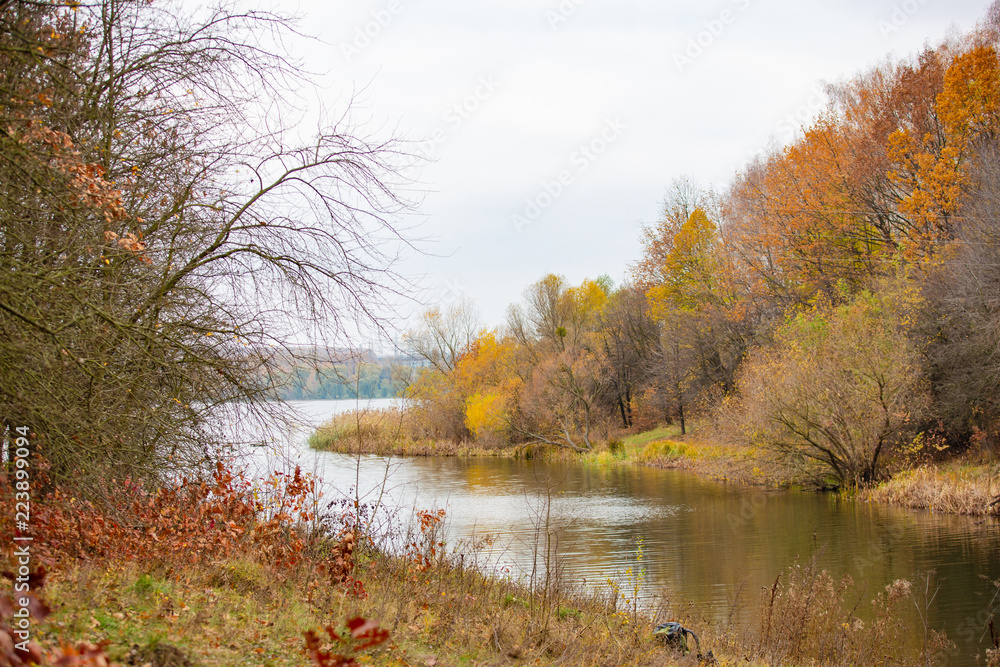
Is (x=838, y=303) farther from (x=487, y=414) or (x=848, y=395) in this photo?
(x=487, y=414)

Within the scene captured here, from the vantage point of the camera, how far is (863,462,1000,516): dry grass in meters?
17.4

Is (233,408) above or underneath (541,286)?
underneath

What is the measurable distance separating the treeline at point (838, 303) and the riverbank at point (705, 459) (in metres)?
0.87

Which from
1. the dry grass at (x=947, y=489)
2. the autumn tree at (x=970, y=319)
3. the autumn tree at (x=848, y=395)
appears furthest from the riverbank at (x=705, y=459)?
the autumn tree at (x=970, y=319)

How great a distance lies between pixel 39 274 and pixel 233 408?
10.3 ft

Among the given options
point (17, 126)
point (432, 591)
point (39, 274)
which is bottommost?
point (432, 591)

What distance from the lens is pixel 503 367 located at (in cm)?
4494

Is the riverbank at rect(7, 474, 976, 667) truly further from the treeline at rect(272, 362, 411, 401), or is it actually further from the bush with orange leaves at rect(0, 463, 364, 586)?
the treeline at rect(272, 362, 411, 401)

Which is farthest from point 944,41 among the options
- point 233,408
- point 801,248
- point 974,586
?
point 233,408

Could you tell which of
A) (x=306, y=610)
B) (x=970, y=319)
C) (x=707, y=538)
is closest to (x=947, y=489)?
(x=970, y=319)

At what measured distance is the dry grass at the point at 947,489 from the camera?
17438mm

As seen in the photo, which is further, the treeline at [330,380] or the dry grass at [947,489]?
the dry grass at [947,489]

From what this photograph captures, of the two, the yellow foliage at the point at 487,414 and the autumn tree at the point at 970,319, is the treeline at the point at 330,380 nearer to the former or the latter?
the autumn tree at the point at 970,319

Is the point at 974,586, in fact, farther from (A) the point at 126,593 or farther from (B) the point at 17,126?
(B) the point at 17,126
